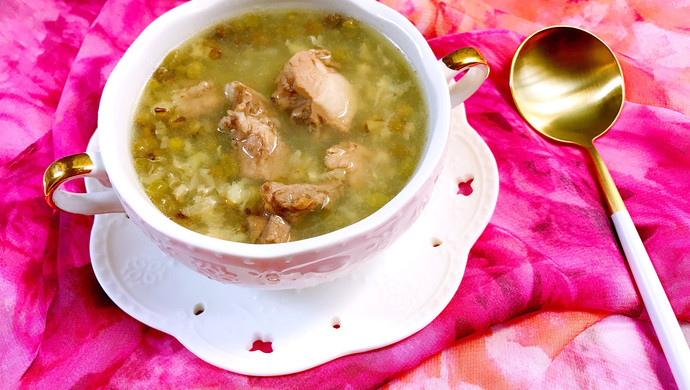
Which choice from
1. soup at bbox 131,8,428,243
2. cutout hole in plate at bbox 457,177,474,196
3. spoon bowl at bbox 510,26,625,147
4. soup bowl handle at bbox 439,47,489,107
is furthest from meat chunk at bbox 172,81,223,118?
spoon bowl at bbox 510,26,625,147

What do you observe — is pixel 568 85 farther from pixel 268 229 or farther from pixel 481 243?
pixel 268 229

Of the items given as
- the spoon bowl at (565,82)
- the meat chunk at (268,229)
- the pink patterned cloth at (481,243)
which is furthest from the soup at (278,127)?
the spoon bowl at (565,82)

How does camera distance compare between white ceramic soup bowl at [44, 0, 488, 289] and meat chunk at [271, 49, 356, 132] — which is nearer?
white ceramic soup bowl at [44, 0, 488, 289]

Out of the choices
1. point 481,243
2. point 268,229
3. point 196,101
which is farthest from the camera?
point 481,243

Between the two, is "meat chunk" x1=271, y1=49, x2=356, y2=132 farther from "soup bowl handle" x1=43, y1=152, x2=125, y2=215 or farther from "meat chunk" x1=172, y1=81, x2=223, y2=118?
"soup bowl handle" x1=43, y1=152, x2=125, y2=215

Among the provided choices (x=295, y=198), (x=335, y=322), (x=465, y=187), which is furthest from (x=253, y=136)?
(x=465, y=187)

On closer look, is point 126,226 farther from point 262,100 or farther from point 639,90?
point 639,90

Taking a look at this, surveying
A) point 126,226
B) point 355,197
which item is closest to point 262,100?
point 355,197
